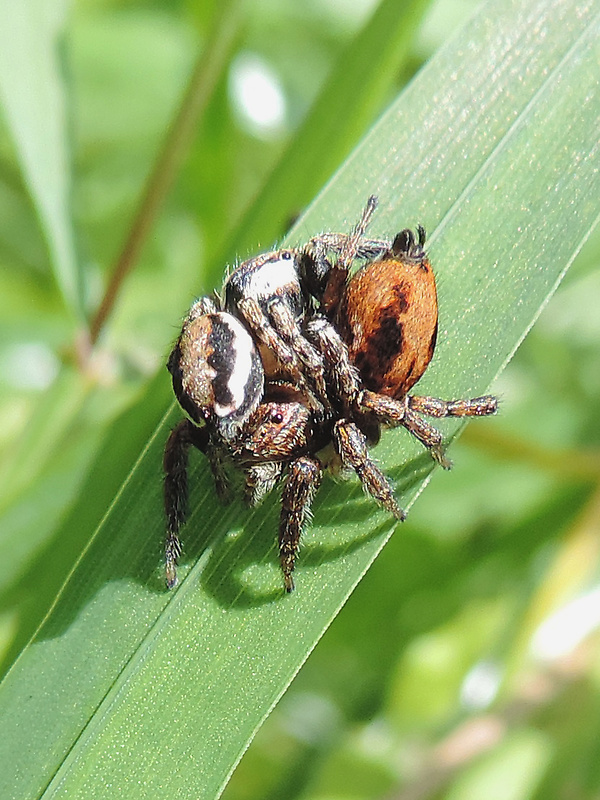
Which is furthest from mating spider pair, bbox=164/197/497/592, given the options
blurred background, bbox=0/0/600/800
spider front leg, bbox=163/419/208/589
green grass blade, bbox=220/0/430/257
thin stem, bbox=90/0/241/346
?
thin stem, bbox=90/0/241/346

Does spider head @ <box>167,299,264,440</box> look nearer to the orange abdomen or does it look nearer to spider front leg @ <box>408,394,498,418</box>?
the orange abdomen

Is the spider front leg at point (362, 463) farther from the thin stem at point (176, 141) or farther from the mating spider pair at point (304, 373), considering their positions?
the thin stem at point (176, 141)

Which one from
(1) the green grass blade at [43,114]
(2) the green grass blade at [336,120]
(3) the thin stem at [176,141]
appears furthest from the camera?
(3) the thin stem at [176,141]

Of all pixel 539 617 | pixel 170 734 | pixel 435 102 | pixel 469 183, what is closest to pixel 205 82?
pixel 435 102

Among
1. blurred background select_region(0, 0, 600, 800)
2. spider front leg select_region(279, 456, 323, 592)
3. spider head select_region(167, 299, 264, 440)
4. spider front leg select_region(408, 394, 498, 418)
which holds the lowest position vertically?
blurred background select_region(0, 0, 600, 800)

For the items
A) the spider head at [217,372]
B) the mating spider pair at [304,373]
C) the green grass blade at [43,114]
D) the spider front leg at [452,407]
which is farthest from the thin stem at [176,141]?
the spider front leg at [452,407]

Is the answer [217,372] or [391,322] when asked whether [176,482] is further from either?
[391,322]
